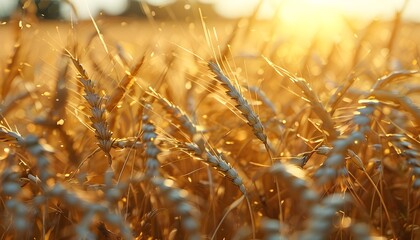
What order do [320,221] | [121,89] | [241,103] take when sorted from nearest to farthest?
[320,221] → [241,103] → [121,89]

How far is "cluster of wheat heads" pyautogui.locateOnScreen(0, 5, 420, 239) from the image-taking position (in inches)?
28.4

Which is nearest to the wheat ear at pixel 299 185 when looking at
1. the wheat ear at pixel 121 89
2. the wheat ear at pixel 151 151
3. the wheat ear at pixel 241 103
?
the wheat ear at pixel 151 151

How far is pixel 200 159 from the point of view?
89 centimetres

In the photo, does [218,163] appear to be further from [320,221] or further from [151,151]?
[320,221]

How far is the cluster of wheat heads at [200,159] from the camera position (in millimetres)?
722

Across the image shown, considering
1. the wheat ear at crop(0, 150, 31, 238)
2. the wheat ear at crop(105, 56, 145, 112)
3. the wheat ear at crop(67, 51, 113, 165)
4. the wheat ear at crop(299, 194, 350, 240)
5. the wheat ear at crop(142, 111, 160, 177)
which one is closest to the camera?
the wheat ear at crop(299, 194, 350, 240)

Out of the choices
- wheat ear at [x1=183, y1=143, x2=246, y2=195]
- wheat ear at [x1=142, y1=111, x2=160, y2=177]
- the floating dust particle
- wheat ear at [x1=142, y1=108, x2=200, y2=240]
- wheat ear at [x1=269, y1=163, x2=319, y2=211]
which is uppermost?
wheat ear at [x1=269, y1=163, x2=319, y2=211]

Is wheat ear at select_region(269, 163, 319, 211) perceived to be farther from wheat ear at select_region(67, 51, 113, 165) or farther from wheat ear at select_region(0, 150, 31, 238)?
wheat ear at select_region(67, 51, 113, 165)

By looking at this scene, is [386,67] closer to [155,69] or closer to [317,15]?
[155,69]

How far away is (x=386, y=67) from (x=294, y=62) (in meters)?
0.83

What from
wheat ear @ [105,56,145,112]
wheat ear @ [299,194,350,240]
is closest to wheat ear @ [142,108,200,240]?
wheat ear @ [299,194,350,240]

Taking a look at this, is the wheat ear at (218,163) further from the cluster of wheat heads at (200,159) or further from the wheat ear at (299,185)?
the wheat ear at (299,185)

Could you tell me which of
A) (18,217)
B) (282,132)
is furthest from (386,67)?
(18,217)

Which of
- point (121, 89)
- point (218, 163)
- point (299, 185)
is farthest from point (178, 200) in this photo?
point (121, 89)
